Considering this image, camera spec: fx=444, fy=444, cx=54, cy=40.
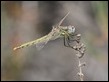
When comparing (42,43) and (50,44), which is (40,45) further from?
(50,44)

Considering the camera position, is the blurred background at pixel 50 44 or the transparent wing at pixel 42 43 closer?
the transparent wing at pixel 42 43

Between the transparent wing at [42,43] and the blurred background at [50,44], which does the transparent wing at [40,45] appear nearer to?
the transparent wing at [42,43]

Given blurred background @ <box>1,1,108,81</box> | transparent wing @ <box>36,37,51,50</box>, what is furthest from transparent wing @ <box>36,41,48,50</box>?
blurred background @ <box>1,1,108,81</box>

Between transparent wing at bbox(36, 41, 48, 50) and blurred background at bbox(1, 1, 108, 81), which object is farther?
blurred background at bbox(1, 1, 108, 81)

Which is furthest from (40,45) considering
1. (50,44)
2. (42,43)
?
(50,44)

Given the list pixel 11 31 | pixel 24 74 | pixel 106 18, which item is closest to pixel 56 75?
pixel 24 74

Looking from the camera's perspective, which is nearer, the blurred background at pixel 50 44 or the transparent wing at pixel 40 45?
the transparent wing at pixel 40 45

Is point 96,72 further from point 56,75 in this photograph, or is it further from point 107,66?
point 56,75

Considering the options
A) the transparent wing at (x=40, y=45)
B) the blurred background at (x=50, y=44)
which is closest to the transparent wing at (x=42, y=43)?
the transparent wing at (x=40, y=45)

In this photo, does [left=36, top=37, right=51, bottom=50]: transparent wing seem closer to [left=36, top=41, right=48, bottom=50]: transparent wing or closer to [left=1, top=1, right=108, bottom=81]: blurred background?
[left=36, top=41, right=48, bottom=50]: transparent wing
